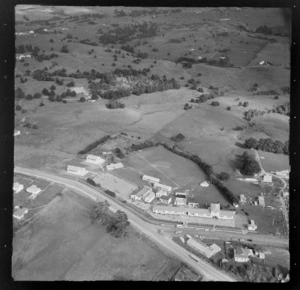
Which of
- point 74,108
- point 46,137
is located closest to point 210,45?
point 74,108

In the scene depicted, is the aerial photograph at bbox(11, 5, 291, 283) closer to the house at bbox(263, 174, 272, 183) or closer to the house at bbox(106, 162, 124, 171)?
the house at bbox(106, 162, 124, 171)

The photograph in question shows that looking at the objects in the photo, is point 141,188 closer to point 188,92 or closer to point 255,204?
point 255,204

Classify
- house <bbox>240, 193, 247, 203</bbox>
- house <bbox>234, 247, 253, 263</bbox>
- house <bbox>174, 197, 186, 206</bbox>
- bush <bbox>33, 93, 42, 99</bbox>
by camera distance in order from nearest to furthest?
house <bbox>234, 247, 253, 263</bbox>, house <bbox>174, 197, 186, 206</bbox>, house <bbox>240, 193, 247, 203</bbox>, bush <bbox>33, 93, 42, 99</bbox>

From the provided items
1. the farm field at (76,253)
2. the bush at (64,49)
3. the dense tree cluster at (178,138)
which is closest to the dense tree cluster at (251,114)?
the dense tree cluster at (178,138)

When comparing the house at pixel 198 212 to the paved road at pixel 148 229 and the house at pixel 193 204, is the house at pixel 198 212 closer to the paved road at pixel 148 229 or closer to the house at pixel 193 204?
the house at pixel 193 204

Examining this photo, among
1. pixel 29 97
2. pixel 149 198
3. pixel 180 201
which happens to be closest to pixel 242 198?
pixel 180 201

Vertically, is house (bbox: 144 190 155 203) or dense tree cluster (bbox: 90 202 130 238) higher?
dense tree cluster (bbox: 90 202 130 238)

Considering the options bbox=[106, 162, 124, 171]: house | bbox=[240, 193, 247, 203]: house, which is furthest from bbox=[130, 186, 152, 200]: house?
bbox=[240, 193, 247, 203]: house

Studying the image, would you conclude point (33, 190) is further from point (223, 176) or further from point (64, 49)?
point (64, 49)
